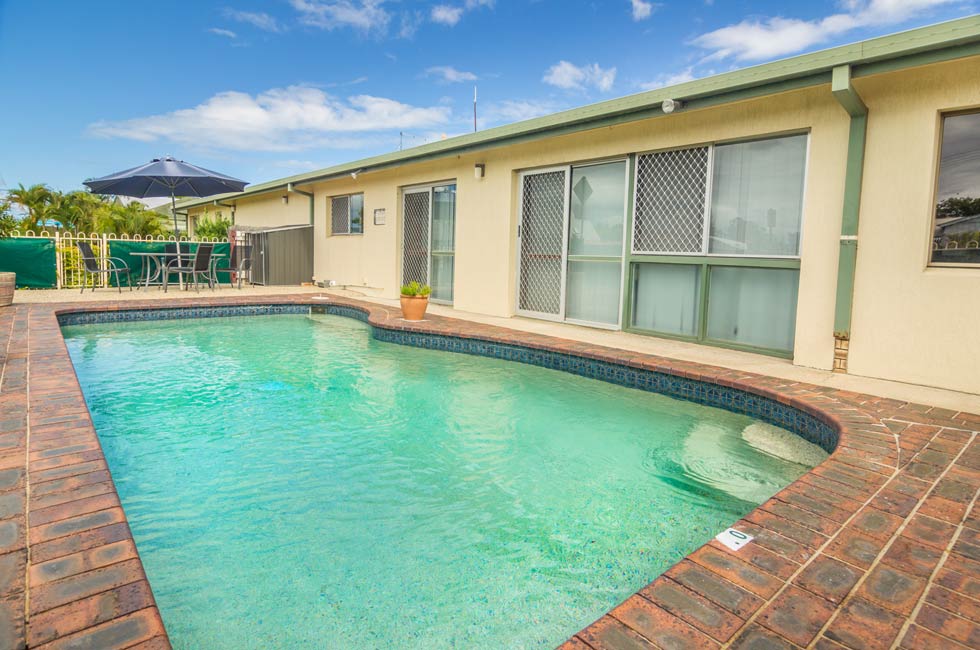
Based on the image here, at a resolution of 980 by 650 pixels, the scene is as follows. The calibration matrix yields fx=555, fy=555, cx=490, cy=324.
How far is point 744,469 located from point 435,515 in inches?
74.2

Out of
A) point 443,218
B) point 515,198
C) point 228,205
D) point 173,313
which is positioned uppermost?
point 228,205

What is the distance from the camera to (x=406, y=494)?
2.94 m

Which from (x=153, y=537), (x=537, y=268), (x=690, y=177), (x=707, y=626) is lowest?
(x=153, y=537)

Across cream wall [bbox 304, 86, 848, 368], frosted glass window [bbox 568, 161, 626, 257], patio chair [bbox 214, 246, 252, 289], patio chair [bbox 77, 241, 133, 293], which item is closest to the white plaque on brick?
cream wall [bbox 304, 86, 848, 368]

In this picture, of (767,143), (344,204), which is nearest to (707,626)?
(767,143)

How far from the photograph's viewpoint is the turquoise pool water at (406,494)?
2.00 m

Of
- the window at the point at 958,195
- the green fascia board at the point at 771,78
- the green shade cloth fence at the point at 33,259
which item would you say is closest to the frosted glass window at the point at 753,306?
the window at the point at 958,195

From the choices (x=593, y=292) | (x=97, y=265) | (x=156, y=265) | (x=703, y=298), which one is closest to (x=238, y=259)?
(x=156, y=265)

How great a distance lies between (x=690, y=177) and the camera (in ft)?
19.7

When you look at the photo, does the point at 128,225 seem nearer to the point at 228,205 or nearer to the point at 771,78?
the point at 228,205

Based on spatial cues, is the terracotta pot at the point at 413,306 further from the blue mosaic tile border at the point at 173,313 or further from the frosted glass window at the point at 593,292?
the blue mosaic tile border at the point at 173,313

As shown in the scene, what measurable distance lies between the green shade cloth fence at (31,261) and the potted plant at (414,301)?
25.5 ft

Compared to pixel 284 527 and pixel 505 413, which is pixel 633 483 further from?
pixel 284 527

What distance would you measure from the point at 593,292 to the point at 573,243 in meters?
0.72
